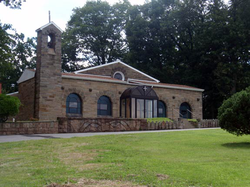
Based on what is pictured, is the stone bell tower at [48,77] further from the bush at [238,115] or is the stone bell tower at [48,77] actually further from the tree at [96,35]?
the tree at [96,35]

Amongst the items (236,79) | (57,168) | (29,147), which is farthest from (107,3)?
(57,168)

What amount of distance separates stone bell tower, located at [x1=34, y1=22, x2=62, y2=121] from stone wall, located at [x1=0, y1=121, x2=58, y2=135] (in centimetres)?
399

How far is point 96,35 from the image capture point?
161 feet

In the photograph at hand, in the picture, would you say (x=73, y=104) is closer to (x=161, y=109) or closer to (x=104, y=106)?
(x=104, y=106)

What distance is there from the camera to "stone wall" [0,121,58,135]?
54.4 feet

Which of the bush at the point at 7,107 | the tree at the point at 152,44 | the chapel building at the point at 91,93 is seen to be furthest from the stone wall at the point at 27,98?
the tree at the point at 152,44

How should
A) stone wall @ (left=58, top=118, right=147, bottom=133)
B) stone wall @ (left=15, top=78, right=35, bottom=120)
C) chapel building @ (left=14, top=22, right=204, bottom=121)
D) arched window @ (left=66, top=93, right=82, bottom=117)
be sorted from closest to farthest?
1. stone wall @ (left=58, top=118, right=147, bottom=133)
2. chapel building @ (left=14, top=22, right=204, bottom=121)
3. stone wall @ (left=15, top=78, right=35, bottom=120)
4. arched window @ (left=66, top=93, right=82, bottom=117)

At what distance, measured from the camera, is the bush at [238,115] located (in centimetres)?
1049

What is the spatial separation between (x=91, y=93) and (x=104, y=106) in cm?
185

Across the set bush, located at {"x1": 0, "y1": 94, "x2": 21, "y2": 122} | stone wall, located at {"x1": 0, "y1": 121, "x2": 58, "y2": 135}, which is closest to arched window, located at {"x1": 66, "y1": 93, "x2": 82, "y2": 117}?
stone wall, located at {"x1": 0, "y1": 121, "x2": 58, "y2": 135}

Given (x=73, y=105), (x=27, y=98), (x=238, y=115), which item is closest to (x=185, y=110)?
(x=73, y=105)

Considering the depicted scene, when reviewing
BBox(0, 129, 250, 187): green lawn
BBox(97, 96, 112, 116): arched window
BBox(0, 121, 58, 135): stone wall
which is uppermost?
BBox(97, 96, 112, 116): arched window

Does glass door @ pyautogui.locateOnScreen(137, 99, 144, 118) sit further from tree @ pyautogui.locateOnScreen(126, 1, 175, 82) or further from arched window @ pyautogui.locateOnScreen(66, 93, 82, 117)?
tree @ pyautogui.locateOnScreen(126, 1, 175, 82)

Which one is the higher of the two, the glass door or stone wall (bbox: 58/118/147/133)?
the glass door
